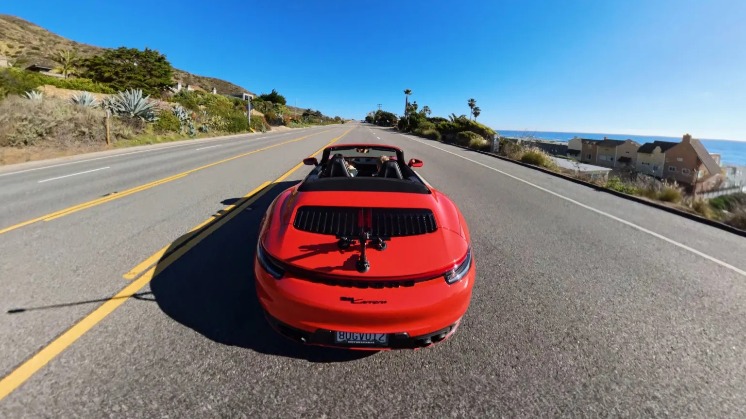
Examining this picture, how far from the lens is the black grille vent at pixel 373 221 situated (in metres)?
2.51

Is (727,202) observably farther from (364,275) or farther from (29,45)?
(29,45)

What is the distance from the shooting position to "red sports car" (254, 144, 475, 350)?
2066mm

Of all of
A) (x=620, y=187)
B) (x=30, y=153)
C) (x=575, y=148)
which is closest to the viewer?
(x=620, y=187)

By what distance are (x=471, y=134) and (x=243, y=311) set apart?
93.6 ft

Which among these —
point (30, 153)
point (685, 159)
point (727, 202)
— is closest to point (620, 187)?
point (727, 202)

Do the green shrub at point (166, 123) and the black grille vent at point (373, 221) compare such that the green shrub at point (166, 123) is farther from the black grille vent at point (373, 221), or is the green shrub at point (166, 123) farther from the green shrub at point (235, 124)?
the black grille vent at point (373, 221)

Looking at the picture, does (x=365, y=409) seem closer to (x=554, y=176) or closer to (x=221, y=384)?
(x=221, y=384)

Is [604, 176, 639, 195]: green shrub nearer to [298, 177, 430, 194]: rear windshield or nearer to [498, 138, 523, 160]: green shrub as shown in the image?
[498, 138, 523, 160]: green shrub

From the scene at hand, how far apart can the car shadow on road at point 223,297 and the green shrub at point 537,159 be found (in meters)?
15.3

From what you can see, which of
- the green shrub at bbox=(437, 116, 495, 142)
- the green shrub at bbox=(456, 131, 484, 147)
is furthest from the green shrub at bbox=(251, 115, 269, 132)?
the green shrub at bbox=(456, 131, 484, 147)

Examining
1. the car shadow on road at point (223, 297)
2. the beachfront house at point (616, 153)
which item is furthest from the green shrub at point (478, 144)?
the beachfront house at point (616, 153)

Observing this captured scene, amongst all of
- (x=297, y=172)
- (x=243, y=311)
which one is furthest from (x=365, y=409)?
(x=297, y=172)

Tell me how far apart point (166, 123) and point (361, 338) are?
27.1 m

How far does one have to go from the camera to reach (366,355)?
2471mm
